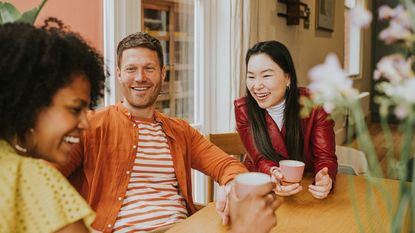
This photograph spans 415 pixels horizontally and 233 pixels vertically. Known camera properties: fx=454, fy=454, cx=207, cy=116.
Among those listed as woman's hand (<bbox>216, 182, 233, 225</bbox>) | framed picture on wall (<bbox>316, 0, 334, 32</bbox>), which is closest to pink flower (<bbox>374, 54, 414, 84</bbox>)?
woman's hand (<bbox>216, 182, 233, 225</bbox>)

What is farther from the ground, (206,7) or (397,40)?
(206,7)

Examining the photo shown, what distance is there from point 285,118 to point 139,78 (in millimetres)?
632

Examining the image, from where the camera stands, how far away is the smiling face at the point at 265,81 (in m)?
1.83

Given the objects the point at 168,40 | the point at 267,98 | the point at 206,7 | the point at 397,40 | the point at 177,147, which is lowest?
the point at 177,147

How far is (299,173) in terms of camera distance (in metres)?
1.36

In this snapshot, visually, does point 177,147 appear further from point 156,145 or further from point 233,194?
point 233,194

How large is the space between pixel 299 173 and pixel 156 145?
533mm

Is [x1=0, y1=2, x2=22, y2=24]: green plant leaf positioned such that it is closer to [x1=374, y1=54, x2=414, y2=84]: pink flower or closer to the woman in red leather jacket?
[x1=374, y1=54, x2=414, y2=84]: pink flower

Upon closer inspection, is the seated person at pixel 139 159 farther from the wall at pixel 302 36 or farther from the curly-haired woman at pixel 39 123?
the wall at pixel 302 36

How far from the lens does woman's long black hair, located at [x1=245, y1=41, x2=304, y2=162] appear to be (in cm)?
183

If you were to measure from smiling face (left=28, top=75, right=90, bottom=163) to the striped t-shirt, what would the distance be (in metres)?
0.71

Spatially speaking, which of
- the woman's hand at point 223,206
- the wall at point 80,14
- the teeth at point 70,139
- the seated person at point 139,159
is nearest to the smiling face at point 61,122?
the teeth at point 70,139

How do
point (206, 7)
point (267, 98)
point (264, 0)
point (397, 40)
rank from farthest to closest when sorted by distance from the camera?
point (264, 0) → point (206, 7) → point (267, 98) → point (397, 40)

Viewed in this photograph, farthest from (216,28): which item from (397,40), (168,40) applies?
(397,40)
